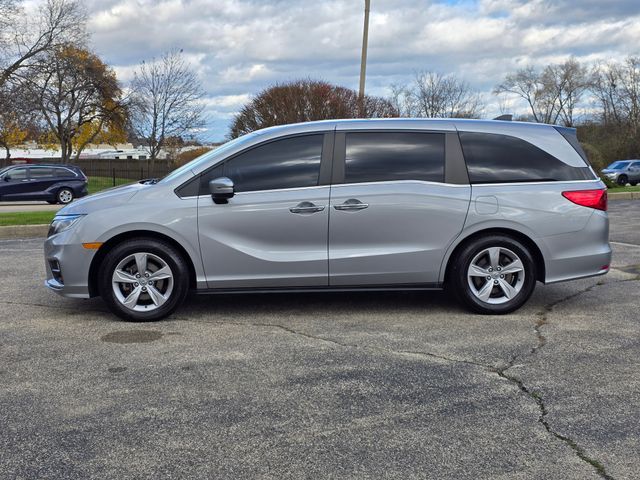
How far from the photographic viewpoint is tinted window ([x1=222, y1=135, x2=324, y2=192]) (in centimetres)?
588

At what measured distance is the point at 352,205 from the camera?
229 inches

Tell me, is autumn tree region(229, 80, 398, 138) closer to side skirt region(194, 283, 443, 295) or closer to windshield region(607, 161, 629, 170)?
windshield region(607, 161, 629, 170)

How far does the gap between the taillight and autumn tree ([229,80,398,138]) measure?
65.9 ft

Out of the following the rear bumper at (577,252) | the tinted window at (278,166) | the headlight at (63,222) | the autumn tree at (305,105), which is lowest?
the rear bumper at (577,252)

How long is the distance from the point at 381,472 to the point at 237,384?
1.40 m

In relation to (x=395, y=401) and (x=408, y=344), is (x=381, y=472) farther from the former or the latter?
(x=408, y=344)

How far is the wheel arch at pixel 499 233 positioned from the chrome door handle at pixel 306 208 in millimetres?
1230

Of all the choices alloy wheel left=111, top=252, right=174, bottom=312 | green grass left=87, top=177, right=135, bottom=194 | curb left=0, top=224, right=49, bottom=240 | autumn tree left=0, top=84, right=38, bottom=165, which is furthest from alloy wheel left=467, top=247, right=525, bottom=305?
green grass left=87, top=177, right=135, bottom=194

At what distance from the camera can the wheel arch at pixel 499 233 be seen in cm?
597

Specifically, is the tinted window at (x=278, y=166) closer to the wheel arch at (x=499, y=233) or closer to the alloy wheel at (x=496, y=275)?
the wheel arch at (x=499, y=233)

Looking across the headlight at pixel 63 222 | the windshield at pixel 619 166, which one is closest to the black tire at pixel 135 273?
the headlight at pixel 63 222

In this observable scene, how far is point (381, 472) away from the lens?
3.02 m

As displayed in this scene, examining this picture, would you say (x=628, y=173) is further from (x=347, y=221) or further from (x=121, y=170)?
(x=347, y=221)

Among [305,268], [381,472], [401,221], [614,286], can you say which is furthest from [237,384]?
[614,286]
